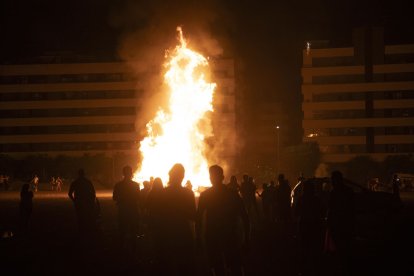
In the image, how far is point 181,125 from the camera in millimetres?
52844

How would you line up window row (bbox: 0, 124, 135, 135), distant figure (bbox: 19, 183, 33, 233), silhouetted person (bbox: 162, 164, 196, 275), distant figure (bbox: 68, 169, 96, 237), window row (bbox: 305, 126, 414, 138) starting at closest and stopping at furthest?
silhouetted person (bbox: 162, 164, 196, 275) → distant figure (bbox: 68, 169, 96, 237) → distant figure (bbox: 19, 183, 33, 233) → window row (bbox: 305, 126, 414, 138) → window row (bbox: 0, 124, 135, 135)

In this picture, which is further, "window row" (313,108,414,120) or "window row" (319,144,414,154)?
"window row" (313,108,414,120)

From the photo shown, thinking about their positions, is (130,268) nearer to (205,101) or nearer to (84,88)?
(205,101)

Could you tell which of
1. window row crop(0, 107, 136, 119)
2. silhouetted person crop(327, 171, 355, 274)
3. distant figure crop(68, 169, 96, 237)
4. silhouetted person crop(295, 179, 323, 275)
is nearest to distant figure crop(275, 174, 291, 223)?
distant figure crop(68, 169, 96, 237)

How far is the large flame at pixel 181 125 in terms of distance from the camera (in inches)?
1992

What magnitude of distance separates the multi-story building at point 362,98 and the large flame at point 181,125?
1345 inches

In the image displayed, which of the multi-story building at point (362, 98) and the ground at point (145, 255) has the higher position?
the multi-story building at point (362, 98)

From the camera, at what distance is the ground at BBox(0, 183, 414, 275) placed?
1076 cm

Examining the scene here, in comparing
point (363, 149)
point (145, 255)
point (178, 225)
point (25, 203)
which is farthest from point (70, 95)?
point (178, 225)

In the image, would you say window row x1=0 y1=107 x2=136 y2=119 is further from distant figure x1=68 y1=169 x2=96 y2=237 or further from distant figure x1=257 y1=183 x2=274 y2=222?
distant figure x1=68 y1=169 x2=96 y2=237

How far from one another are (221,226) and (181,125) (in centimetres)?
4534

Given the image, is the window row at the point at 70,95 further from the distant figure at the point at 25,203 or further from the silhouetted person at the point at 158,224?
the silhouetted person at the point at 158,224

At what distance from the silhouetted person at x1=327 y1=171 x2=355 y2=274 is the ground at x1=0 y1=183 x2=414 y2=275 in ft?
3.28

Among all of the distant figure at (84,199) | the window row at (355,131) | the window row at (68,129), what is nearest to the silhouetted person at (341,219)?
the distant figure at (84,199)
